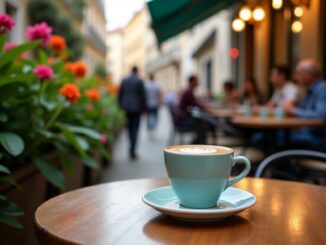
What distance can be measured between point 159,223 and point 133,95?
25.1ft

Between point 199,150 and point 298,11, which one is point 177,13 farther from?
point 199,150

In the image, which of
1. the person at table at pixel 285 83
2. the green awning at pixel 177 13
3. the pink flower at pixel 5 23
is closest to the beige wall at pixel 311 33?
the person at table at pixel 285 83

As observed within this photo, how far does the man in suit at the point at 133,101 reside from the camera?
8766 mm

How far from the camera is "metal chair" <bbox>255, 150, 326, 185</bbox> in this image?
2197mm

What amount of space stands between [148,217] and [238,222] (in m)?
0.24

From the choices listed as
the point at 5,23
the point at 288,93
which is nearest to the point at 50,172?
the point at 5,23

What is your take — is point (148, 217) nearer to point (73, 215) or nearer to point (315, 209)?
point (73, 215)

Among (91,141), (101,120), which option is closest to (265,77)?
(101,120)

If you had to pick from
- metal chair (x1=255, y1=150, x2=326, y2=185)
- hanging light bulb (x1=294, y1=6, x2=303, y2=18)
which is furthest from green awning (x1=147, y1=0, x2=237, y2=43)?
metal chair (x1=255, y1=150, x2=326, y2=185)

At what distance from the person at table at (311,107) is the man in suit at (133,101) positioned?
156 inches

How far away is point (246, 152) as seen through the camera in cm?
481

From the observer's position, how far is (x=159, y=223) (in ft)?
3.98

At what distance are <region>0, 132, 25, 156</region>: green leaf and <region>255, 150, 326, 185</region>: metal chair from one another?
1143 millimetres

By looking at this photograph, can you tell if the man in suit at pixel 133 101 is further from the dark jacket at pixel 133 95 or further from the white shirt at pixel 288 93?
the white shirt at pixel 288 93
